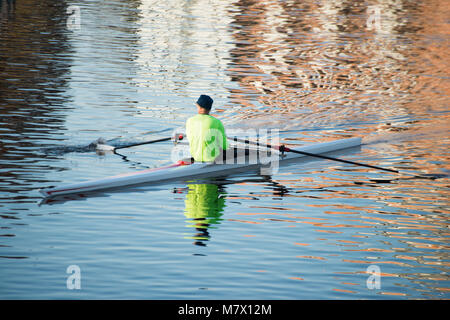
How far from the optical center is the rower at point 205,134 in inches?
661

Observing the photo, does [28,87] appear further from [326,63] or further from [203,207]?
[326,63]

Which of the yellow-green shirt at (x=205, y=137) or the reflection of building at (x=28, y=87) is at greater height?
the reflection of building at (x=28, y=87)

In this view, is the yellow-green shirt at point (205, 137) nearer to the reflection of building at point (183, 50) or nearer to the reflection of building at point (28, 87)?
the reflection of building at point (28, 87)

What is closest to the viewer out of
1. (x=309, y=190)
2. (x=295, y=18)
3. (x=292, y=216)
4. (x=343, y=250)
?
(x=343, y=250)

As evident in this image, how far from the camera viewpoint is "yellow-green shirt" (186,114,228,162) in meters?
16.8

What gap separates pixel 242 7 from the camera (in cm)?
5806

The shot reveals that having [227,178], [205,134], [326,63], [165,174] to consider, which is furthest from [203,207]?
[326,63]

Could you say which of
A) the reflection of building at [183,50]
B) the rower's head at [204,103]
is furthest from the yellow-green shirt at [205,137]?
the reflection of building at [183,50]

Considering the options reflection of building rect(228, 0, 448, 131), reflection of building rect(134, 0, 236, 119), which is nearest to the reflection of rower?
reflection of building rect(228, 0, 448, 131)

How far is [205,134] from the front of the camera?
665 inches

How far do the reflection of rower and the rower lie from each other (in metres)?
0.84

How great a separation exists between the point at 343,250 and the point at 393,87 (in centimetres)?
1818

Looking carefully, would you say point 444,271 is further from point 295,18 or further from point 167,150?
point 295,18
